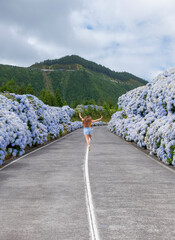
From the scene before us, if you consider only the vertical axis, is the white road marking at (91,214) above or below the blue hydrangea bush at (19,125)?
below

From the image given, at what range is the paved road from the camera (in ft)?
14.4

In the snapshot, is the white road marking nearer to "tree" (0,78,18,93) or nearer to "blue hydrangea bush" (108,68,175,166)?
"blue hydrangea bush" (108,68,175,166)

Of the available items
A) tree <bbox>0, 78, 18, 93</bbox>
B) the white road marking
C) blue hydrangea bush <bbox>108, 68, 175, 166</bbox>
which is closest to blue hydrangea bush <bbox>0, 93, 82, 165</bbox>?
the white road marking

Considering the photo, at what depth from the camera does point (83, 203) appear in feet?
19.3

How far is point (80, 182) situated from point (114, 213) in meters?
2.71

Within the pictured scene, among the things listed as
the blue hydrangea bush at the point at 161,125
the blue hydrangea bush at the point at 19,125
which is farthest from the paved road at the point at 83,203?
the blue hydrangea bush at the point at 19,125

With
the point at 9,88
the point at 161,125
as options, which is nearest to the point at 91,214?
the point at 161,125

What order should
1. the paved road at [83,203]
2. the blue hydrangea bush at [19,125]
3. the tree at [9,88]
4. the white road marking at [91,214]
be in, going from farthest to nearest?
1. the tree at [9,88]
2. the blue hydrangea bush at [19,125]
3. the paved road at [83,203]
4. the white road marking at [91,214]

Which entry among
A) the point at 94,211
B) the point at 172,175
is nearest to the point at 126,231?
the point at 94,211

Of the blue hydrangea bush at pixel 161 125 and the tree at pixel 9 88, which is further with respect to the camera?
the tree at pixel 9 88

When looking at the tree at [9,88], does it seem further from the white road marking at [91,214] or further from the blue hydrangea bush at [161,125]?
the white road marking at [91,214]

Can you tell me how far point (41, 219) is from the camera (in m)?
4.95

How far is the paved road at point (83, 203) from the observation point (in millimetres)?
4375

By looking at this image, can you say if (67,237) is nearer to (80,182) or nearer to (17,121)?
(80,182)
